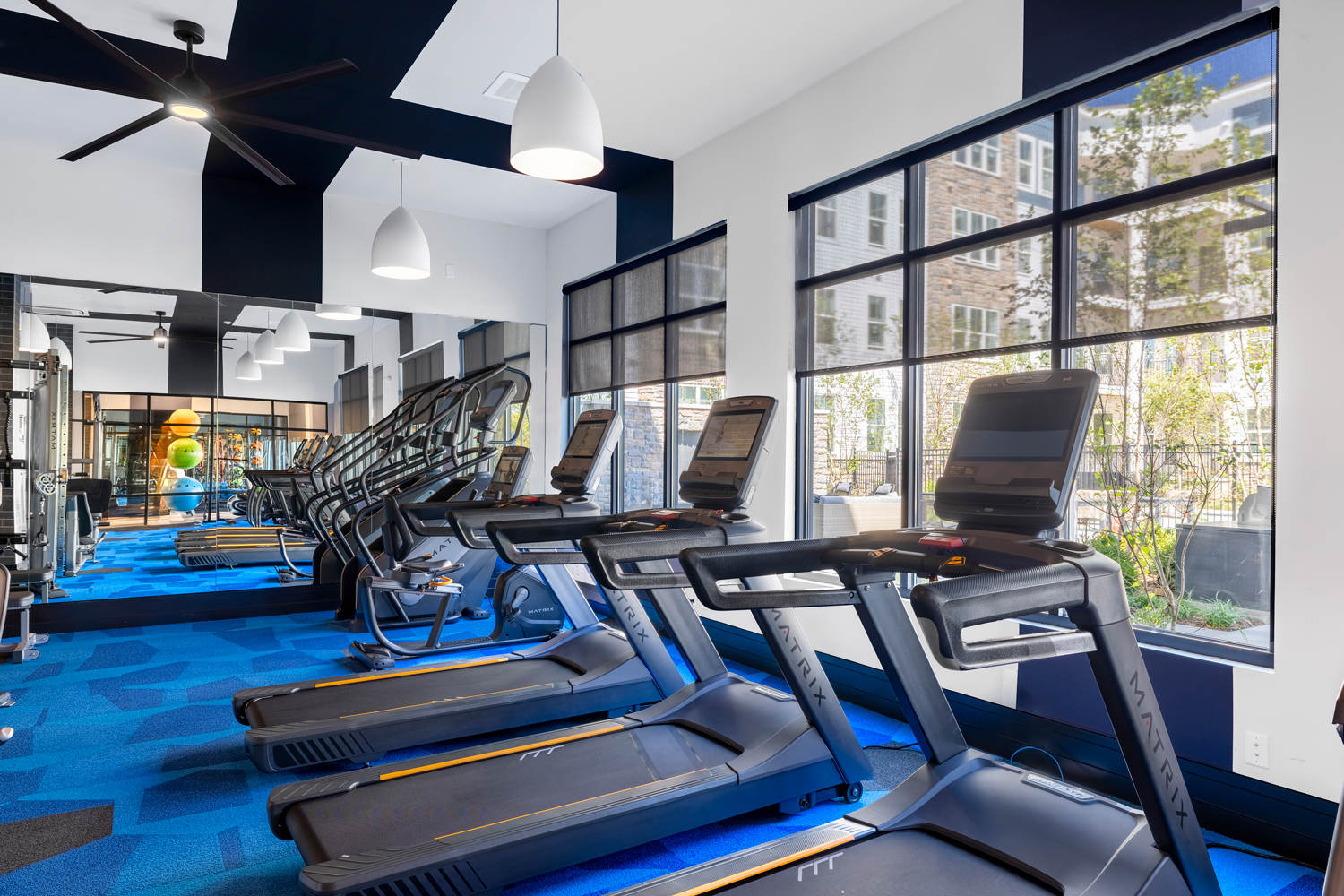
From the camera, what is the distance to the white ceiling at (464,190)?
6.01m

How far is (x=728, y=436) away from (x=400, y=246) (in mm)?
2985

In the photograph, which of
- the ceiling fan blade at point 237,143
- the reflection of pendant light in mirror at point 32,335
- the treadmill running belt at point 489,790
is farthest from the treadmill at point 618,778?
the reflection of pendant light in mirror at point 32,335

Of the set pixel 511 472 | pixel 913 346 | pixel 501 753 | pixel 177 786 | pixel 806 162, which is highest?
pixel 806 162

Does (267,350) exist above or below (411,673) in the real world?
above

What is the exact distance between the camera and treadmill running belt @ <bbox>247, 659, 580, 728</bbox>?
3.37 metres

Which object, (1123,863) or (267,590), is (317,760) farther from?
(267,590)

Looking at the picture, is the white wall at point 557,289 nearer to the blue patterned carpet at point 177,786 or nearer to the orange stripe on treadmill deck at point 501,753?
the blue patterned carpet at point 177,786

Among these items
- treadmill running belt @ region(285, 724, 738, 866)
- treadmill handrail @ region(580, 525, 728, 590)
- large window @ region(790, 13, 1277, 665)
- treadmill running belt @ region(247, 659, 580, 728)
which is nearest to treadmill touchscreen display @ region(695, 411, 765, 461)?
treadmill handrail @ region(580, 525, 728, 590)

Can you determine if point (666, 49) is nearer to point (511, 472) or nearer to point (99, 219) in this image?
point (511, 472)

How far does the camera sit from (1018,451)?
224 centimetres

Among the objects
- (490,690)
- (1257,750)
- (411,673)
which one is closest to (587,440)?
(490,690)

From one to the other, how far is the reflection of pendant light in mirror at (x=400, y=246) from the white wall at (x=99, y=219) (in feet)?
6.17

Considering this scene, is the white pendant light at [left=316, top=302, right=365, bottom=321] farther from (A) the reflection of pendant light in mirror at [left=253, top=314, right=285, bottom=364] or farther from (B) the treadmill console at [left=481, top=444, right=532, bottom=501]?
(B) the treadmill console at [left=481, top=444, right=532, bottom=501]

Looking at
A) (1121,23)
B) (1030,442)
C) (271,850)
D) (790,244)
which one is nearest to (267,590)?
(271,850)
